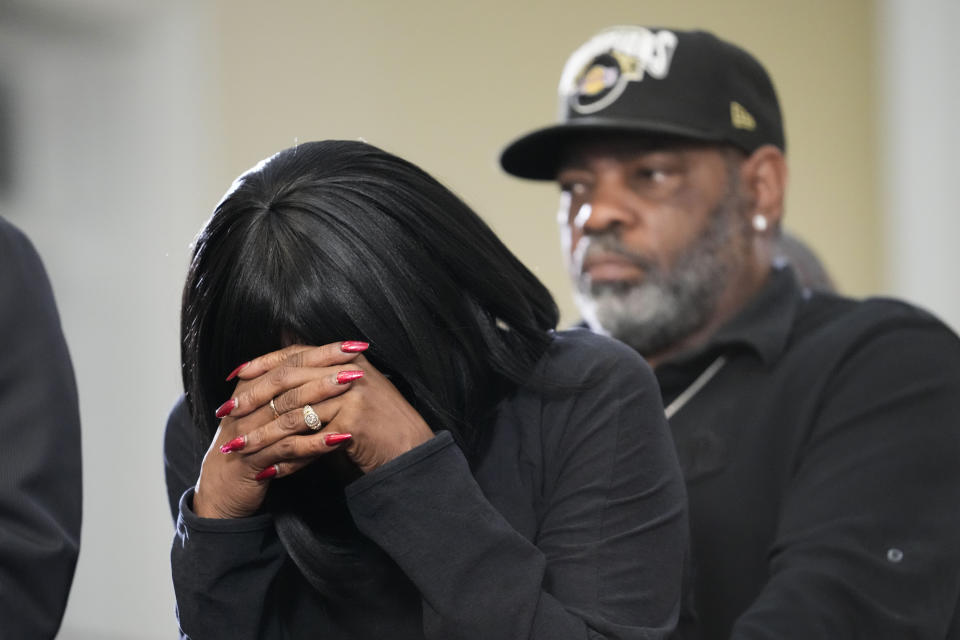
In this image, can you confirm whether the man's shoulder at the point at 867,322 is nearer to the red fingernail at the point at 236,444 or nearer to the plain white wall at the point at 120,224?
the red fingernail at the point at 236,444

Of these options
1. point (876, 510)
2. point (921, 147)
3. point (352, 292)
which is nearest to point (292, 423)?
point (352, 292)

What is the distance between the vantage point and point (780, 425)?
170 cm

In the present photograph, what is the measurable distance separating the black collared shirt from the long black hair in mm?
474

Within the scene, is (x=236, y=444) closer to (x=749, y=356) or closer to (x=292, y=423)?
(x=292, y=423)

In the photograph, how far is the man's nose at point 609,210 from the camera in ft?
6.43

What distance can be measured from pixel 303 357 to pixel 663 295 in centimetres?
101

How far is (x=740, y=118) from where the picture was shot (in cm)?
201

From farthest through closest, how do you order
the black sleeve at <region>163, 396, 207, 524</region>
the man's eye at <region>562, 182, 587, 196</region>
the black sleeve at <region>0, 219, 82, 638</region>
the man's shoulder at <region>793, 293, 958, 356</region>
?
the man's eye at <region>562, 182, 587, 196</region>, the man's shoulder at <region>793, 293, 958, 356</region>, the black sleeve at <region>163, 396, 207, 524</region>, the black sleeve at <region>0, 219, 82, 638</region>

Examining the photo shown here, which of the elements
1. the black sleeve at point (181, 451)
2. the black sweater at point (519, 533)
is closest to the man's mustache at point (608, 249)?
the black sweater at point (519, 533)

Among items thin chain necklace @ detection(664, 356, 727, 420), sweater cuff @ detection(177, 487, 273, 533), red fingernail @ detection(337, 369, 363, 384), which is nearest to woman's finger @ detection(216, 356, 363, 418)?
Result: red fingernail @ detection(337, 369, 363, 384)

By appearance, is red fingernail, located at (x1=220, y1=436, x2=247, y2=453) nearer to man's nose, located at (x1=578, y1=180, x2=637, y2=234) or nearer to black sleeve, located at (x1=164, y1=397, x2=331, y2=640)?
black sleeve, located at (x1=164, y1=397, x2=331, y2=640)

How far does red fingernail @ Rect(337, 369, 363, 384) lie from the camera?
3.46ft

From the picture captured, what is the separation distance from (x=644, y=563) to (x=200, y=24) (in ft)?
10.1

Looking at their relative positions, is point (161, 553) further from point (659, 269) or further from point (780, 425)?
point (780, 425)
